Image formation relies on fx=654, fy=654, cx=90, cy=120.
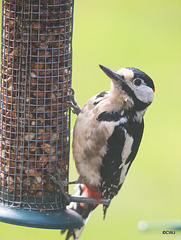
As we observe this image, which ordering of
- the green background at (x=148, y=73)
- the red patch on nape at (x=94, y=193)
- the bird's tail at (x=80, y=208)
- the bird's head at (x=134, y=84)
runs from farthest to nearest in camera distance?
1. the green background at (x=148, y=73)
2. the bird's tail at (x=80, y=208)
3. the red patch on nape at (x=94, y=193)
4. the bird's head at (x=134, y=84)

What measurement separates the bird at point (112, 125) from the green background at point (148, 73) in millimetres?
2082

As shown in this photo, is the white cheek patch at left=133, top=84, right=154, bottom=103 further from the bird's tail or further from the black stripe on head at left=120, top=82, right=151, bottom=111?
the bird's tail

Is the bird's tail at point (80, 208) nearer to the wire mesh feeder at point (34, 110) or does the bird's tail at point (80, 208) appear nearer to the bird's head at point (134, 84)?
the wire mesh feeder at point (34, 110)

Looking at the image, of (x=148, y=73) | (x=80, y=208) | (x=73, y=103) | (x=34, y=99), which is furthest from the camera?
(x=148, y=73)

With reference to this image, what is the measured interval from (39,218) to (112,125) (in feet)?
3.15

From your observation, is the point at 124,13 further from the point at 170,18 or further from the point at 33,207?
the point at 33,207

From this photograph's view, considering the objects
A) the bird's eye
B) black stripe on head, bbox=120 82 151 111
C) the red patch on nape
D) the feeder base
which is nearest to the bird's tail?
the red patch on nape

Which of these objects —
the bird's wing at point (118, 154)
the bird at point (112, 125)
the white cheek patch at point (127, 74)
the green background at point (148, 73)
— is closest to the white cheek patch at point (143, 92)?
the bird at point (112, 125)

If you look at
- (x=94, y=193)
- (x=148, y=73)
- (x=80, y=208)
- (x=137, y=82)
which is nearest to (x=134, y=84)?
(x=137, y=82)

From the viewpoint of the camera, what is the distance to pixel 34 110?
16.3 ft

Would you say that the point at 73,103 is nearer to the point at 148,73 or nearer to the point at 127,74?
the point at 127,74

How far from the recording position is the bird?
5230 mm

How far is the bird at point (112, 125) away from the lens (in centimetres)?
523

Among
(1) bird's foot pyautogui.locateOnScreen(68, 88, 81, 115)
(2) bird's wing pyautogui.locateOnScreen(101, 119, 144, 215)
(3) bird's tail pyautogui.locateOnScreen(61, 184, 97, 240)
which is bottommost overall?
(3) bird's tail pyautogui.locateOnScreen(61, 184, 97, 240)
